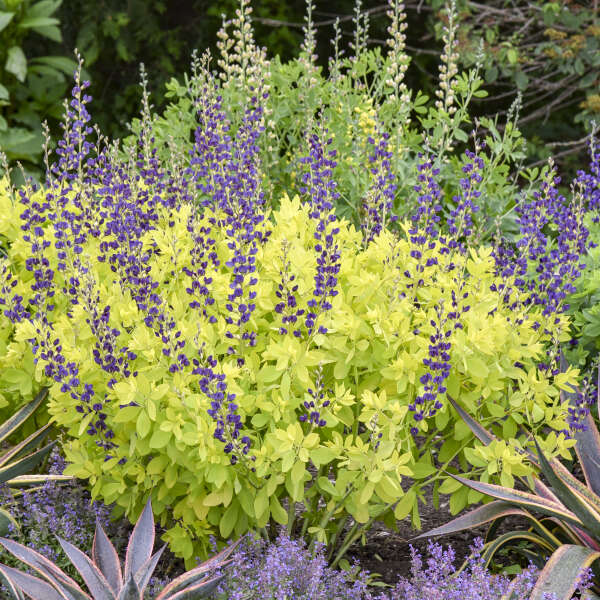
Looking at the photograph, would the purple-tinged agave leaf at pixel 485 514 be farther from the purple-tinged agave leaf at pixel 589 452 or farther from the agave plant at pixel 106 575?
the agave plant at pixel 106 575

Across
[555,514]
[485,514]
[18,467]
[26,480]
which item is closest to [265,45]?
[26,480]

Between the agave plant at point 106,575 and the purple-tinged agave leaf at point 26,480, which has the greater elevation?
the agave plant at point 106,575

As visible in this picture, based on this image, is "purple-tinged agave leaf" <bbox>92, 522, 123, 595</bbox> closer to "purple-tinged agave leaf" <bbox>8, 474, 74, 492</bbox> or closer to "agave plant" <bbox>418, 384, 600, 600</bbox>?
"purple-tinged agave leaf" <bbox>8, 474, 74, 492</bbox>

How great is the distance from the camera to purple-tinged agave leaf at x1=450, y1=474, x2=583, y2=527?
2.81 metres

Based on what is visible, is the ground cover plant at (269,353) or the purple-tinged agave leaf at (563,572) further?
the ground cover plant at (269,353)

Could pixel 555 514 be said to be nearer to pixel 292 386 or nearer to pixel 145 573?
pixel 292 386

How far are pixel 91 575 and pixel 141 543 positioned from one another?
210mm

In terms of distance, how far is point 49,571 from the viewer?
260 centimetres

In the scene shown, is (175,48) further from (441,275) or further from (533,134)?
(441,275)

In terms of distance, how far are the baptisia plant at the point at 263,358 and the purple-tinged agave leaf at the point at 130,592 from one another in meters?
0.39

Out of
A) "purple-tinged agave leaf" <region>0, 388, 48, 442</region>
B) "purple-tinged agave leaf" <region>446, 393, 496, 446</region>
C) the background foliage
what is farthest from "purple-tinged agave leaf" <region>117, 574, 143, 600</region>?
the background foliage

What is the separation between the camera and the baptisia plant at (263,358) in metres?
2.66

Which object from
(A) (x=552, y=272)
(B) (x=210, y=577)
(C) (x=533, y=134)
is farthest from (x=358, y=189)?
(C) (x=533, y=134)

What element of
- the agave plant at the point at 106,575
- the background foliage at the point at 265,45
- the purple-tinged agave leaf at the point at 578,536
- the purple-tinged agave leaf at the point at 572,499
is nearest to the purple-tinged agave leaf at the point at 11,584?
the agave plant at the point at 106,575
